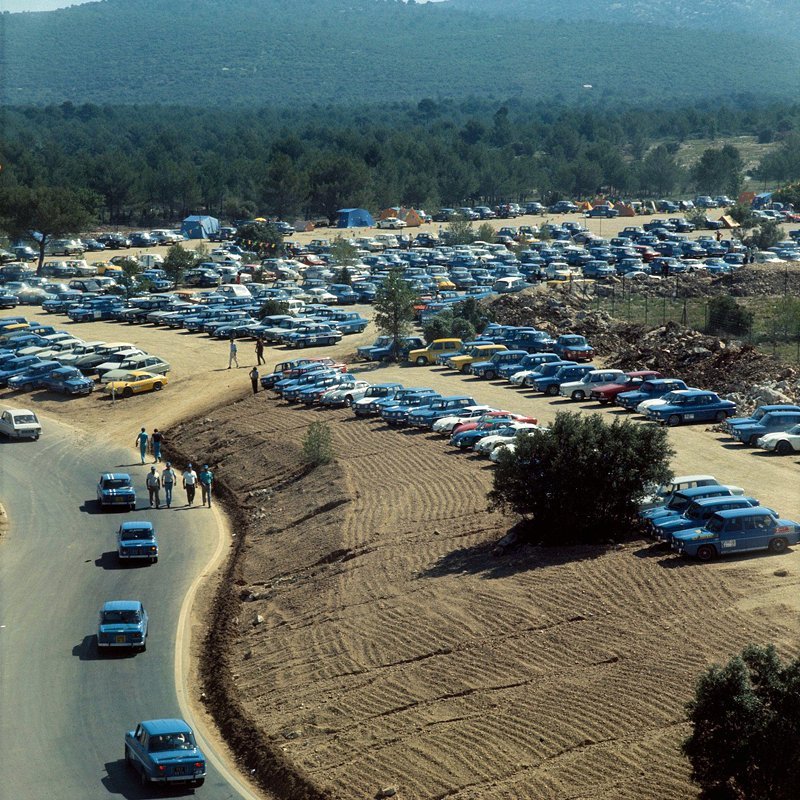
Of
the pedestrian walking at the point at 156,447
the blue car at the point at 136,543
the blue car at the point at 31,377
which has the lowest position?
the blue car at the point at 31,377

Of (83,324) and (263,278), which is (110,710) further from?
(263,278)

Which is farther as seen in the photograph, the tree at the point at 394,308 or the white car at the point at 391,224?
the white car at the point at 391,224

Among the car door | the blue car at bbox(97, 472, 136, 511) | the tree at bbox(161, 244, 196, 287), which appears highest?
the car door

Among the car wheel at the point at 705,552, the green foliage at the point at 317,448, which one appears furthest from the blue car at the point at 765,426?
the car wheel at the point at 705,552

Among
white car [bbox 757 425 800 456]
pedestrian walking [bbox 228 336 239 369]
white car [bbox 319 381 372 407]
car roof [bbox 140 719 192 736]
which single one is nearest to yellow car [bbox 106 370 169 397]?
pedestrian walking [bbox 228 336 239 369]

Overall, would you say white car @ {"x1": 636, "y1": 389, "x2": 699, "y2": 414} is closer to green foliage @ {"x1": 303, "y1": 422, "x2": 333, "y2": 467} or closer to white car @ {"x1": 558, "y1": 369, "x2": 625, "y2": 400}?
white car @ {"x1": 558, "y1": 369, "x2": 625, "y2": 400}

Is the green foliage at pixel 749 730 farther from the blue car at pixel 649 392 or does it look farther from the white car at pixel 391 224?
the white car at pixel 391 224

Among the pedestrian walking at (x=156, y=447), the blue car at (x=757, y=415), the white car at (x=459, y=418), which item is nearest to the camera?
the blue car at (x=757, y=415)

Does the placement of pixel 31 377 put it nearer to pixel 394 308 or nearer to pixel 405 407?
pixel 394 308
